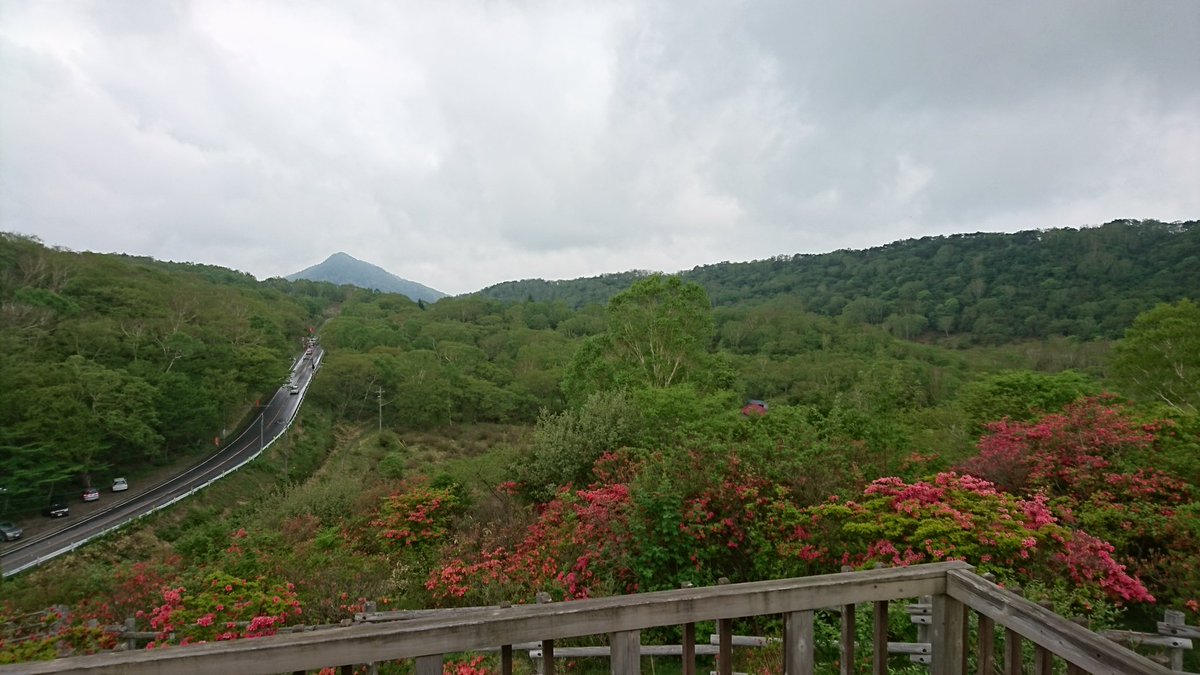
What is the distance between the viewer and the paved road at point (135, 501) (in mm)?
22172

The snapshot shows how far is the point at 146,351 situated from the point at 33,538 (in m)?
15.3

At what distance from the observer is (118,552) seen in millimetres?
22875

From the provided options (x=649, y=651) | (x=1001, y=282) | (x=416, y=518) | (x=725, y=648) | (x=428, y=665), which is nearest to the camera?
(x=428, y=665)

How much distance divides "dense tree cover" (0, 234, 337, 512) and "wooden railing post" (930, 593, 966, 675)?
35.1 m

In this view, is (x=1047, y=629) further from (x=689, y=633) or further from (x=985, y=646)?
(x=689, y=633)

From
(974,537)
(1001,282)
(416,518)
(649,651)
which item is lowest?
(416,518)

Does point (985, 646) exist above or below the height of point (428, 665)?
below

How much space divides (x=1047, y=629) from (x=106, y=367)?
42684 mm

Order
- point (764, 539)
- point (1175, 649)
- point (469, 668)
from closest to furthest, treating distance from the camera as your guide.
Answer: point (1175, 649) → point (469, 668) → point (764, 539)

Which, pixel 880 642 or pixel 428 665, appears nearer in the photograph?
pixel 428 665

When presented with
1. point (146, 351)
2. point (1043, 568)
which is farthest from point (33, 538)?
point (1043, 568)

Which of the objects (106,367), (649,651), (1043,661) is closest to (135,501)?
(106,367)

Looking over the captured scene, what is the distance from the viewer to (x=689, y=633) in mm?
1808

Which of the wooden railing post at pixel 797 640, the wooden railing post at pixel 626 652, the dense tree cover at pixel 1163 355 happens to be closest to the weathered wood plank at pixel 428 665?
the wooden railing post at pixel 626 652
